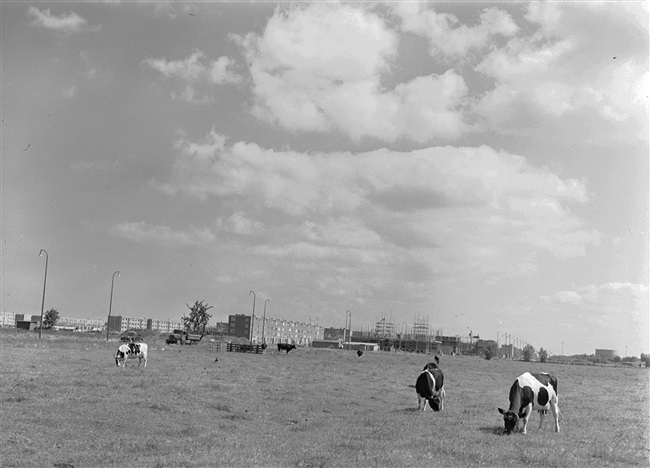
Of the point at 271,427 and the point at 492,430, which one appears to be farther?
the point at 271,427

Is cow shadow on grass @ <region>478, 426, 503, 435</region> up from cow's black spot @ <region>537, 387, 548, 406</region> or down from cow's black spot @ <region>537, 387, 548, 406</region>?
down

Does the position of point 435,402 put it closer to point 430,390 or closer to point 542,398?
point 430,390

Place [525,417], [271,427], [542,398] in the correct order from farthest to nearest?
[271,427] → [542,398] → [525,417]

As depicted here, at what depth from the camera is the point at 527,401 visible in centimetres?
2106

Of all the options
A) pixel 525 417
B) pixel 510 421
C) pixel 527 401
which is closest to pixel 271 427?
pixel 510 421

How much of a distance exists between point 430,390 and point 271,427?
300 inches

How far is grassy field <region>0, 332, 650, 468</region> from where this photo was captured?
16.1 metres

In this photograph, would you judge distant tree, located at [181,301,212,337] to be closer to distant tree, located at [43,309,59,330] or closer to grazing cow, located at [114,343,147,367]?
distant tree, located at [43,309,59,330]

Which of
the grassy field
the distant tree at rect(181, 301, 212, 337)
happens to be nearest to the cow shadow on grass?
the grassy field

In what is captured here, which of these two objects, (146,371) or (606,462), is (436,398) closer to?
(606,462)

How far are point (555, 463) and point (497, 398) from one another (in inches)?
783

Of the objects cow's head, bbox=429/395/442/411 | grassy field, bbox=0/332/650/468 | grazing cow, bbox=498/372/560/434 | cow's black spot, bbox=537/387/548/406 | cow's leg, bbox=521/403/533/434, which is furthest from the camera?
cow's head, bbox=429/395/442/411

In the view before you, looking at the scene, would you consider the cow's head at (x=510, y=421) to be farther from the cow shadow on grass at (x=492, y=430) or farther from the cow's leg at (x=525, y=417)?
the cow's leg at (x=525, y=417)

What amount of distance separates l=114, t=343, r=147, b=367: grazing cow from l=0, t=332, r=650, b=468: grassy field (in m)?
8.81
